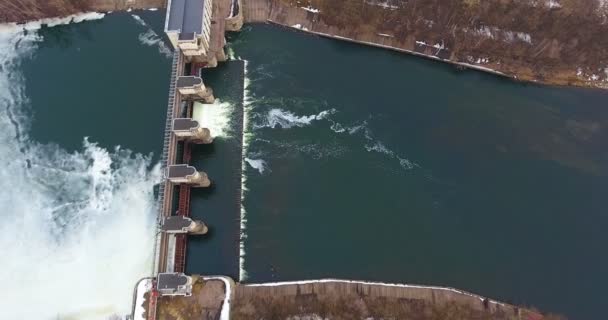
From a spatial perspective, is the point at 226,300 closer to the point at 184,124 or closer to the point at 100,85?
the point at 184,124

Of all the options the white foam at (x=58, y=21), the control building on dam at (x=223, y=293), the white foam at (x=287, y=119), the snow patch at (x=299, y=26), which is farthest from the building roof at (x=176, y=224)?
the white foam at (x=58, y=21)

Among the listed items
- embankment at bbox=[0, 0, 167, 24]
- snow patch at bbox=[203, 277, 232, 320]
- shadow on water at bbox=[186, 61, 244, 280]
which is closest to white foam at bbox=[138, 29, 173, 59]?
embankment at bbox=[0, 0, 167, 24]

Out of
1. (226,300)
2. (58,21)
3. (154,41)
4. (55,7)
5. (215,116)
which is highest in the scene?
(55,7)

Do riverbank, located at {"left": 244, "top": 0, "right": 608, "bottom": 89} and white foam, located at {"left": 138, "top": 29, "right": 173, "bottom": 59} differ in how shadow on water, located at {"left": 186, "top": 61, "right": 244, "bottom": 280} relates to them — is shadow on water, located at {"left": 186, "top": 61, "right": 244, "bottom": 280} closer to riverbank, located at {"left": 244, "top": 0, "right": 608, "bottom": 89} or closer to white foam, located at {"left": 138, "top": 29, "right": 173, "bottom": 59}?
white foam, located at {"left": 138, "top": 29, "right": 173, "bottom": 59}

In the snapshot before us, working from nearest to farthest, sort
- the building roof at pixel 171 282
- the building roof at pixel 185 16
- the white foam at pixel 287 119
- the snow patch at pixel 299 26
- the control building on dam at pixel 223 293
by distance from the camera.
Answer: the building roof at pixel 171 282 < the control building on dam at pixel 223 293 < the building roof at pixel 185 16 < the white foam at pixel 287 119 < the snow patch at pixel 299 26

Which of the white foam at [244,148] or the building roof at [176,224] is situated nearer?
the building roof at [176,224]

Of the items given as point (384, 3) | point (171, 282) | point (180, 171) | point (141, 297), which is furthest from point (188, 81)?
point (384, 3)

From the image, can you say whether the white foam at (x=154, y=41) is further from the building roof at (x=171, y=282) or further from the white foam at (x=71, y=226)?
the building roof at (x=171, y=282)
